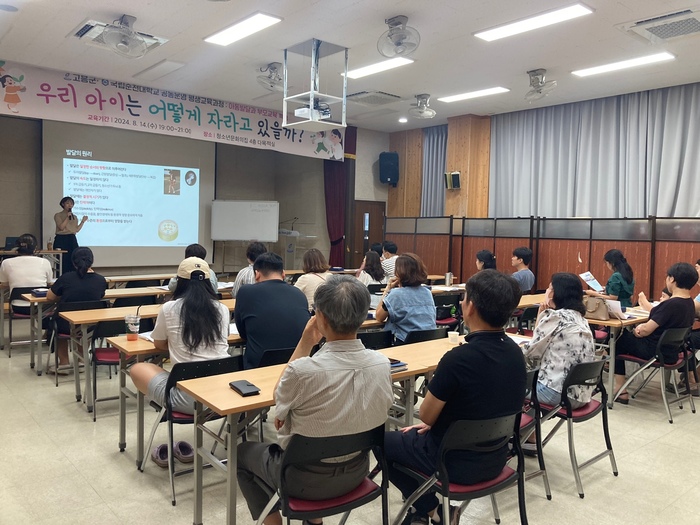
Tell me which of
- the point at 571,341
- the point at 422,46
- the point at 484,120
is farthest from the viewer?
the point at 484,120

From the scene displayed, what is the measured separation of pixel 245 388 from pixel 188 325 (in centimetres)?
73

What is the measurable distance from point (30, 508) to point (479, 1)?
15.7 ft

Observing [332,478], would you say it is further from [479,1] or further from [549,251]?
[549,251]

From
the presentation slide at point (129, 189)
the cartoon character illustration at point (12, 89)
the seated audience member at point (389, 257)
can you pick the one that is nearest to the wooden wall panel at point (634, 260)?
the seated audience member at point (389, 257)

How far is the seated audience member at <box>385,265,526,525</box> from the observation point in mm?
1905

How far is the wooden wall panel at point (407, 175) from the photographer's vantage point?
1017cm

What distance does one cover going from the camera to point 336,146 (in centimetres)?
898

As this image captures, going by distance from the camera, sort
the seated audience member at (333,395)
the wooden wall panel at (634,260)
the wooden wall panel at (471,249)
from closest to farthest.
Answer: the seated audience member at (333,395) → the wooden wall panel at (634,260) → the wooden wall panel at (471,249)

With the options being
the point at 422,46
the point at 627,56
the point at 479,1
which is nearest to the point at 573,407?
the point at 479,1

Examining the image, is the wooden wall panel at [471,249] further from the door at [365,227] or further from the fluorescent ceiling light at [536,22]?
the fluorescent ceiling light at [536,22]

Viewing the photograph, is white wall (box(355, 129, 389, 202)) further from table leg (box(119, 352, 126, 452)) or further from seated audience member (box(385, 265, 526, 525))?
seated audience member (box(385, 265, 526, 525))

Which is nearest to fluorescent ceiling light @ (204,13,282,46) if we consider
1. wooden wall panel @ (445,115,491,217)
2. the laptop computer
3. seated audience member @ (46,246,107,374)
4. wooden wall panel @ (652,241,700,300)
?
seated audience member @ (46,246,107,374)

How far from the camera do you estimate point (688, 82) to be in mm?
6977

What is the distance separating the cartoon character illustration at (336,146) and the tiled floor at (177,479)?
5890 millimetres
